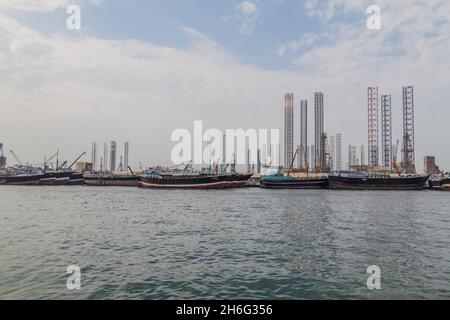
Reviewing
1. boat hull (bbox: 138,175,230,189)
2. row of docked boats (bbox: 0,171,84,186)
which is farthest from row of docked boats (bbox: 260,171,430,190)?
row of docked boats (bbox: 0,171,84,186)

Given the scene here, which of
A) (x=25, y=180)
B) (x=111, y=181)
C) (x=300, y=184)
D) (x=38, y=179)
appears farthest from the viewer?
(x=111, y=181)

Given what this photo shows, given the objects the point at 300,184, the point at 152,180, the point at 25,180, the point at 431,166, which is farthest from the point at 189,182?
the point at 431,166

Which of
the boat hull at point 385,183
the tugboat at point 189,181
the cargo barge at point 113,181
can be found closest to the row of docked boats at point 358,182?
the boat hull at point 385,183

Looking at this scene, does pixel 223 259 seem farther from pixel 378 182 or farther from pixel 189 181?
pixel 378 182

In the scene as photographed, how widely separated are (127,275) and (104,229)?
1418 cm

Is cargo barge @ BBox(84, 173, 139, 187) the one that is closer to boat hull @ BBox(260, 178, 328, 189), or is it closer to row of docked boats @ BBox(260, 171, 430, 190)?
boat hull @ BBox(260, 178, 328, 189)

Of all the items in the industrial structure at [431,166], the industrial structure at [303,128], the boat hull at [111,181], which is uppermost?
the industrial structure at [303,128]

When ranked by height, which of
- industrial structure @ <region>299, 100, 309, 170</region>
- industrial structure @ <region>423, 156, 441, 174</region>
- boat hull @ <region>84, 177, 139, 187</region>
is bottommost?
boat hull @ <region>84, 177, 139, 187</region>

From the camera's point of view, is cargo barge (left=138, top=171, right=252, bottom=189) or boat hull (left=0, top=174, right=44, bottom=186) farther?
boat hull (left=0, top=174, right=44, bottom=186)

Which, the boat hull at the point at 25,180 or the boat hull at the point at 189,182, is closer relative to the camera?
the boat hull at the point at 189,182

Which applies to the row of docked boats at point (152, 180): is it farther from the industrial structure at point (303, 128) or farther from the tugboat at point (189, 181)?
the industrial structure at point (303, 128)

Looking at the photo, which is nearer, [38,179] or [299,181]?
[299,181]

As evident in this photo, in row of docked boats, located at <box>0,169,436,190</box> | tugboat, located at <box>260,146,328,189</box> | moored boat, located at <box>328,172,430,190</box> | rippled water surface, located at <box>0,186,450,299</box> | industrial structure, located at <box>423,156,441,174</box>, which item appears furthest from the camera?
industrial structure, located at <box>423,156,441,174</box>

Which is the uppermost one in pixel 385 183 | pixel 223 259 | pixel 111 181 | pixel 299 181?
pixel 299 181
